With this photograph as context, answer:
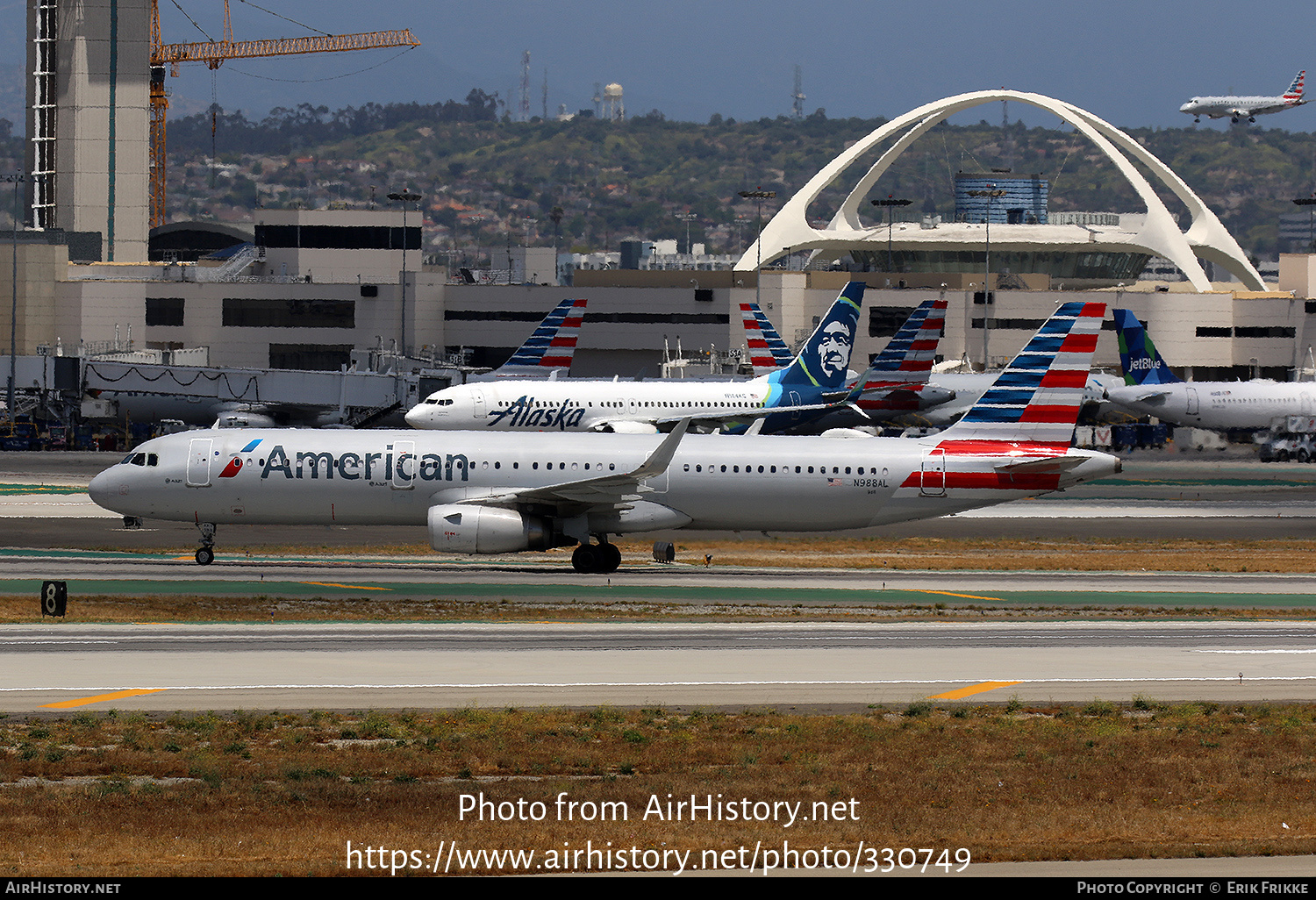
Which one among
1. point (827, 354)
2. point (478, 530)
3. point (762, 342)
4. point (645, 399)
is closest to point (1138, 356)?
point (762, 342)

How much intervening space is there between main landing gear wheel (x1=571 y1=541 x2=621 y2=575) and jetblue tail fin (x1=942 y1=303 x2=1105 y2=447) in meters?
11.8

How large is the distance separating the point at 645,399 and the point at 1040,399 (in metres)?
35.2

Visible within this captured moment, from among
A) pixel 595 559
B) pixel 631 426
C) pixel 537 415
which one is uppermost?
pixel 537 415

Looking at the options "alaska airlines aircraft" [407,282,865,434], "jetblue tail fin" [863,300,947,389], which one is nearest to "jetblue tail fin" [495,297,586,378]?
"alaska airlines aircraft" [407,282,865,434]

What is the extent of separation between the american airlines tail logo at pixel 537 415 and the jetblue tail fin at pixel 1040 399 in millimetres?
34178

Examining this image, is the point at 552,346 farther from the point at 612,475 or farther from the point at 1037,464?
the point at 1037,464

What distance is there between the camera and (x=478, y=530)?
45.6m

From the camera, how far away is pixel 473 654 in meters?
32.6

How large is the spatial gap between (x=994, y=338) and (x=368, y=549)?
4042 inches

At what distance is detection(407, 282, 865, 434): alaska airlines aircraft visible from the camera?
265 ft

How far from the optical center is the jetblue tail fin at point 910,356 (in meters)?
92.1
